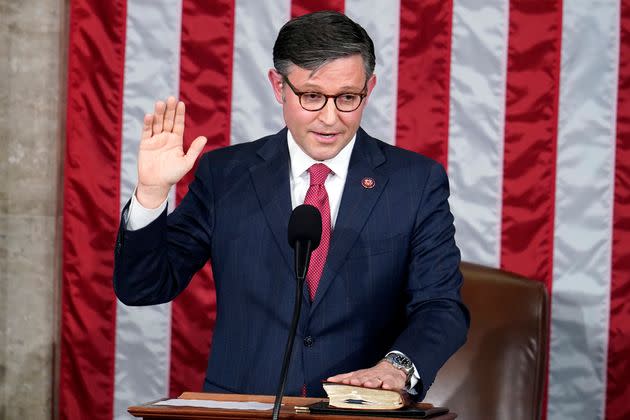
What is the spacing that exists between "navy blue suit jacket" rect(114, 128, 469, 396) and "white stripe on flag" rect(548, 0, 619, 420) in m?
1.22

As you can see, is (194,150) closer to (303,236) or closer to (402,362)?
(303,236)

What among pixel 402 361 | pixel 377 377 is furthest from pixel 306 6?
pixel 377 377

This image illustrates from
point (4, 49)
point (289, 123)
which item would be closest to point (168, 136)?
point (289, 123)

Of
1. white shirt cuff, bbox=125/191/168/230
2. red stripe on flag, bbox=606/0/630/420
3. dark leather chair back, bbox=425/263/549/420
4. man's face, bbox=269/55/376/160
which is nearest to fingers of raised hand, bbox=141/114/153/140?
white shirt cuff, bbox=125/191/168/230

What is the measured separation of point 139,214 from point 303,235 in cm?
47

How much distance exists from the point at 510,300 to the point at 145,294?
116 centimetres

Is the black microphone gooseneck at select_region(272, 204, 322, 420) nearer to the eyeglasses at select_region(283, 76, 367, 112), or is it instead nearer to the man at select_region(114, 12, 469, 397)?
the man at select_region(114, 12, 469, 397)

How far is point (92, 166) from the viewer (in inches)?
139

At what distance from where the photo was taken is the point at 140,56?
3.54m

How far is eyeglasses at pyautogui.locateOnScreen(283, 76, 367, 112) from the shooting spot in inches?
86.2

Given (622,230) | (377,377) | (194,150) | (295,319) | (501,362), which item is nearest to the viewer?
(295,319)

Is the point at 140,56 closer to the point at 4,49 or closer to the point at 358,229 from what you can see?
the point at 4,49

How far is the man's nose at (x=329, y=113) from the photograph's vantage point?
217 centimetres

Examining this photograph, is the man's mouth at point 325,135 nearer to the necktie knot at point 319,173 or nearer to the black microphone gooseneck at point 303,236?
the necktie knot at point 319,173
